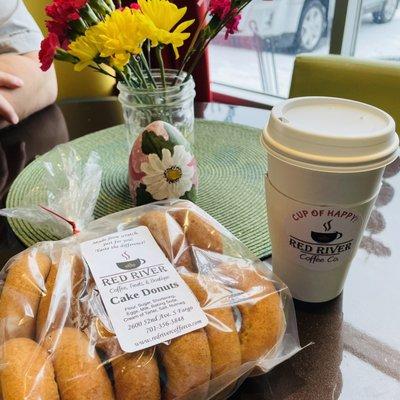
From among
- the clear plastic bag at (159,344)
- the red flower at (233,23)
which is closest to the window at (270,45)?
the red flower at (233,23)

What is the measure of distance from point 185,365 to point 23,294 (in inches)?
7.0

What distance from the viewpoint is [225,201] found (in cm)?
74

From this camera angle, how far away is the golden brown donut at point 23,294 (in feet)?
1.33

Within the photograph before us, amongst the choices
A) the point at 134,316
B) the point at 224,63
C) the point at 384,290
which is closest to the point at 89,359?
the point at 134,316

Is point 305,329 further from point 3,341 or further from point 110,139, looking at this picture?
point 110,139

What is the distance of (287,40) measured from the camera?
8.46 ft

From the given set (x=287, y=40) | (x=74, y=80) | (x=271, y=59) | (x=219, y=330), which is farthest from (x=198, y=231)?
(x=271, y=59)

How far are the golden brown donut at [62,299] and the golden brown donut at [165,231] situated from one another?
9 centimetres

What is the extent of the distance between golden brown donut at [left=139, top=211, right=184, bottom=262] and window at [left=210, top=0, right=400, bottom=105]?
150 centimetres

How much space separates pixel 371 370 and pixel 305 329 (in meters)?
0.08

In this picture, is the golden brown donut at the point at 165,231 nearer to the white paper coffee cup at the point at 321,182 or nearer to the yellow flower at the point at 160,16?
the white paper coffee cup at the point at 321,182

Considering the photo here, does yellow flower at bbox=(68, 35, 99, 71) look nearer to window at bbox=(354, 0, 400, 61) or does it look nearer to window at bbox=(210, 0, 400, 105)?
window at bbox=(210, 0, 400, 105)

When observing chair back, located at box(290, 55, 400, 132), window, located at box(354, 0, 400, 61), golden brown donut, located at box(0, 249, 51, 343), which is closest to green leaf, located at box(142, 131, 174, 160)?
golden brown donut, located at box(0, 249, 51, 343)

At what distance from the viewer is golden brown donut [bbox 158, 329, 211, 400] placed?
374mm
